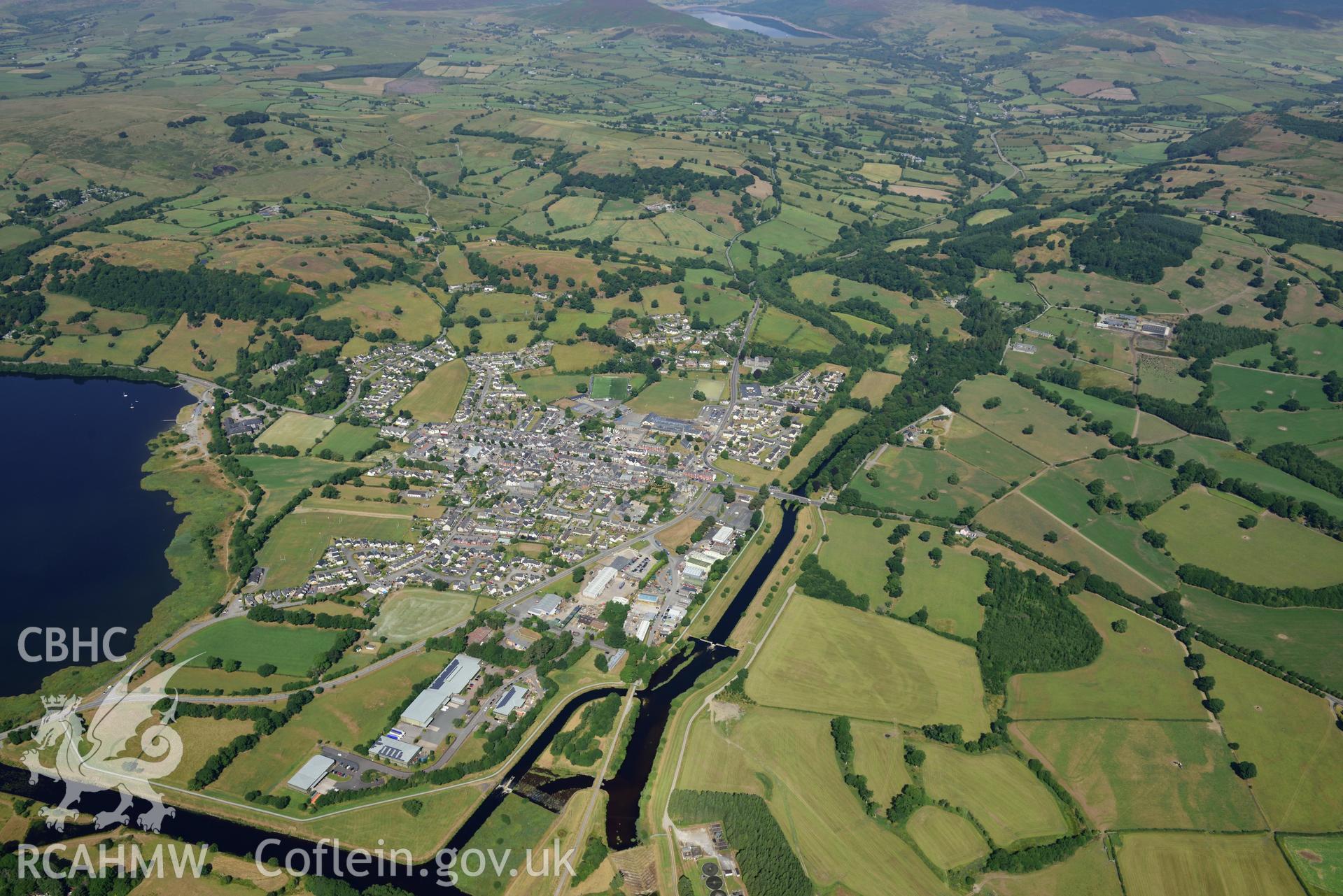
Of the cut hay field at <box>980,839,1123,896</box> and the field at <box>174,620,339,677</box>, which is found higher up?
the cut hay field at <box>980,839,1123,896</box>

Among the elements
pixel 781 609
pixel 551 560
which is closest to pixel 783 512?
pixel 781 609

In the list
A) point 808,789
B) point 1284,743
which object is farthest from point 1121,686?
point 808,789

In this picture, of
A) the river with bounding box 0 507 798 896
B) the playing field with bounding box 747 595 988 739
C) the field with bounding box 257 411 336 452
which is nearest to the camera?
the river with bounding box 0 507 798 896

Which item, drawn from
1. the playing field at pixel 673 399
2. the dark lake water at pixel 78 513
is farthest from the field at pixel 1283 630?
the dark lake water at pixel 78 513

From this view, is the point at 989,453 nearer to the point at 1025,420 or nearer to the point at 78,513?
the point at 1025,420

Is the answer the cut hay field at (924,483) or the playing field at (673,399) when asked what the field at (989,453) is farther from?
the playing field at (673,399)

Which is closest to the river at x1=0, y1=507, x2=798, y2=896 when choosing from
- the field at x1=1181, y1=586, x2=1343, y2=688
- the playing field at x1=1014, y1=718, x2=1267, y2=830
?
the playing field at x1=1014, y1=718, x2=1267, y2=830

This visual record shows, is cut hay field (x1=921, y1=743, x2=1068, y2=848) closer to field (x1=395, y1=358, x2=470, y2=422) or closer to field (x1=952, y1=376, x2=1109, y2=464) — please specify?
field (x1=952, y1=376, x2=1109, y2=464)
